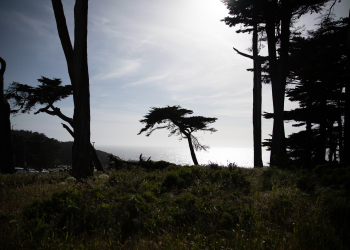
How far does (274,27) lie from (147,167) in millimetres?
10039

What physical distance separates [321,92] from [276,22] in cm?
475

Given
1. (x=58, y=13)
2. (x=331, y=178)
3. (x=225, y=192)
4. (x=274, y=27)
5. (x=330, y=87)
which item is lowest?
(x=225, y=192)

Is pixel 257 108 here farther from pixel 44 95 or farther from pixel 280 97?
pixel 44 95

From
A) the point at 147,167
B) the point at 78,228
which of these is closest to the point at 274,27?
the point at 147,167

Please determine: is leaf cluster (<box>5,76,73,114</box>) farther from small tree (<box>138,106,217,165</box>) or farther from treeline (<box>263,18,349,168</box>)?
treeline (<box>263,18,349,168</box>)

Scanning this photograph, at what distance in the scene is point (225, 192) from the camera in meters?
4.82

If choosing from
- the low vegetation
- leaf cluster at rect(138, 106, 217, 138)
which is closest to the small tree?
leaf cluster at rect(138, 106, 217, 138)

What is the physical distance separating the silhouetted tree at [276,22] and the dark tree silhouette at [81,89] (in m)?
7.11

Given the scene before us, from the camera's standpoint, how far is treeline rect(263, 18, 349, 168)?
36.5ft

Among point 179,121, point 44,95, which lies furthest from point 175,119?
point 44,95

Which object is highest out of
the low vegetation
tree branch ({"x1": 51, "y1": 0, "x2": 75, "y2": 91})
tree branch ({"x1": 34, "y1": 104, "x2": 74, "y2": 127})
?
tree branch ({"x1": 51, "y1": 0, "x2": 75, "y2": 91})

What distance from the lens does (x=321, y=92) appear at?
11.8 meters

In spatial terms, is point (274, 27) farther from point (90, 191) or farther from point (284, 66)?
point (90, 191)

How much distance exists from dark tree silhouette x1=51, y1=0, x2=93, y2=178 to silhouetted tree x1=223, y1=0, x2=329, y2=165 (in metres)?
7.11
